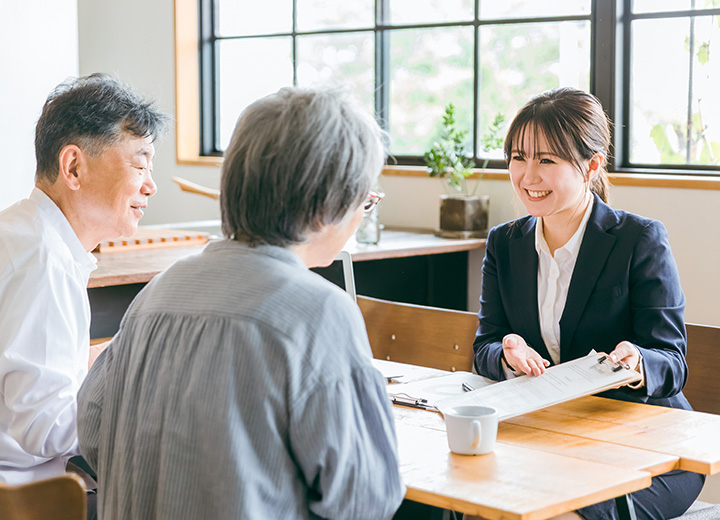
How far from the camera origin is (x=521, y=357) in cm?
189

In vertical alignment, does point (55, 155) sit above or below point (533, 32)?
below

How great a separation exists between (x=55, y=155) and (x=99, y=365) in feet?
1.93

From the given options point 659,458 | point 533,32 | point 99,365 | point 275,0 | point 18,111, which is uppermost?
point 275,0

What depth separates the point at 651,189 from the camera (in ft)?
11.2

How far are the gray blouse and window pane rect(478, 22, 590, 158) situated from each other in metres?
2.86

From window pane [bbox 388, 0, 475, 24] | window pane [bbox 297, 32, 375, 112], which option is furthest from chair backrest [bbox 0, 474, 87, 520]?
window pane [bbox 297, 32, 375, 112]

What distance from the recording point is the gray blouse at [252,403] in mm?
1082

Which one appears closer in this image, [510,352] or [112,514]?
[112,514]

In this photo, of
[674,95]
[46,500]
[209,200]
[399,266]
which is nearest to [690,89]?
[674,95]

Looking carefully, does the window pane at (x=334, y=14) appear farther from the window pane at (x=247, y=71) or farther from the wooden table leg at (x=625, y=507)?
the wooden table leg at (x=625, y=507)

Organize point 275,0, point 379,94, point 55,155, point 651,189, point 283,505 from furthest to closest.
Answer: point 275,0, point 379,94, point 651,189, point 55,155, point 283,505

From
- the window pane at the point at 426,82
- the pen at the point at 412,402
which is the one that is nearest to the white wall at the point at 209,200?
the window pane at the point at 426,82

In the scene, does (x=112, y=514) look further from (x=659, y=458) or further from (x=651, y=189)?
(x=651, y=189)

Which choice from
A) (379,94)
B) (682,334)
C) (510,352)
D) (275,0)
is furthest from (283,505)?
(275,0)
